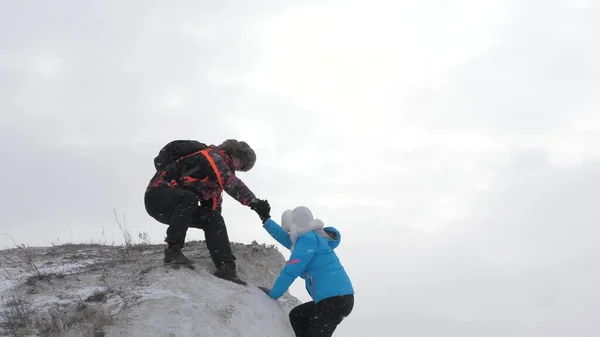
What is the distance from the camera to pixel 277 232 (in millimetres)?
7848

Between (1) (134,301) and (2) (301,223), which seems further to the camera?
(2) (301,223)

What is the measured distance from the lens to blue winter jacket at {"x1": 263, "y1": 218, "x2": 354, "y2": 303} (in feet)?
23.5

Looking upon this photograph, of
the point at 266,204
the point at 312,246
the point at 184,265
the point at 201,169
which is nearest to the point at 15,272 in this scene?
the point at 184,265

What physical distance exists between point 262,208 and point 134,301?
6.27 feet

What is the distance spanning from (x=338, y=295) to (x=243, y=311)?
1104 millimetres

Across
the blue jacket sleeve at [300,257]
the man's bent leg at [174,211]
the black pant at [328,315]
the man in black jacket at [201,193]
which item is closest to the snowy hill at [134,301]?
the man's bent leg at [174,211]

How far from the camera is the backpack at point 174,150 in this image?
772cm

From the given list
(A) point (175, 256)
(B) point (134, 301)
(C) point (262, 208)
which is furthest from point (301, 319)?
(B) point (134, 301)

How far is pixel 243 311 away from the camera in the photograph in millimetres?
7055

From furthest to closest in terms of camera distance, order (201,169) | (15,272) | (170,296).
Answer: (15,272)
(201,169)
(170,296)

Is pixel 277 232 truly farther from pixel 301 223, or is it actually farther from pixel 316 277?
pixel 316 277

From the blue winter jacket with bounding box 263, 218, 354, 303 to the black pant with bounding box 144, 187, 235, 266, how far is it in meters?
0.96

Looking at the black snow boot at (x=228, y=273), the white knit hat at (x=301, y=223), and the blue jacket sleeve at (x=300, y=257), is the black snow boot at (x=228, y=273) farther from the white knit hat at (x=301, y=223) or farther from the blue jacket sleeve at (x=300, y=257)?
the white knit hat at (x=301, y=223)

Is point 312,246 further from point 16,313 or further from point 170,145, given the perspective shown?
A: point 16,313
